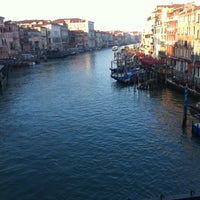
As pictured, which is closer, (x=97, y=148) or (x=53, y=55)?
(x=97, y=148)

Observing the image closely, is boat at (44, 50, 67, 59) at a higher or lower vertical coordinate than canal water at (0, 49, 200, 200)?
higher

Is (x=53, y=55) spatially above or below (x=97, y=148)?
above

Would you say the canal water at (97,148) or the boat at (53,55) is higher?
the boat at (53,55)

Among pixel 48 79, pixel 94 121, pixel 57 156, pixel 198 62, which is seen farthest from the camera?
pixel 48 79

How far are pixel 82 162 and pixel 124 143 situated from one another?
5.19m

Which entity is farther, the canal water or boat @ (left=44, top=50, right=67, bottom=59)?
boat @ (left=44, top=50, right=67, bottom=59)

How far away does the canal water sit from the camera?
1961cm

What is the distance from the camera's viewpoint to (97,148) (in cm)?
2577

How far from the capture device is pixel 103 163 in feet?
75.3

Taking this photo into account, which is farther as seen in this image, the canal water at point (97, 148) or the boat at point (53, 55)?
the boat at point (53, 55)

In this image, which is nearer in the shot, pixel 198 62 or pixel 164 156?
pixel 164 156

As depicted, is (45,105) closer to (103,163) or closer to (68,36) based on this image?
(103,163)

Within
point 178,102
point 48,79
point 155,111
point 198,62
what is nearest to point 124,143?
point 155,111

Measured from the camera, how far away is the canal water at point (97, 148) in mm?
19609
